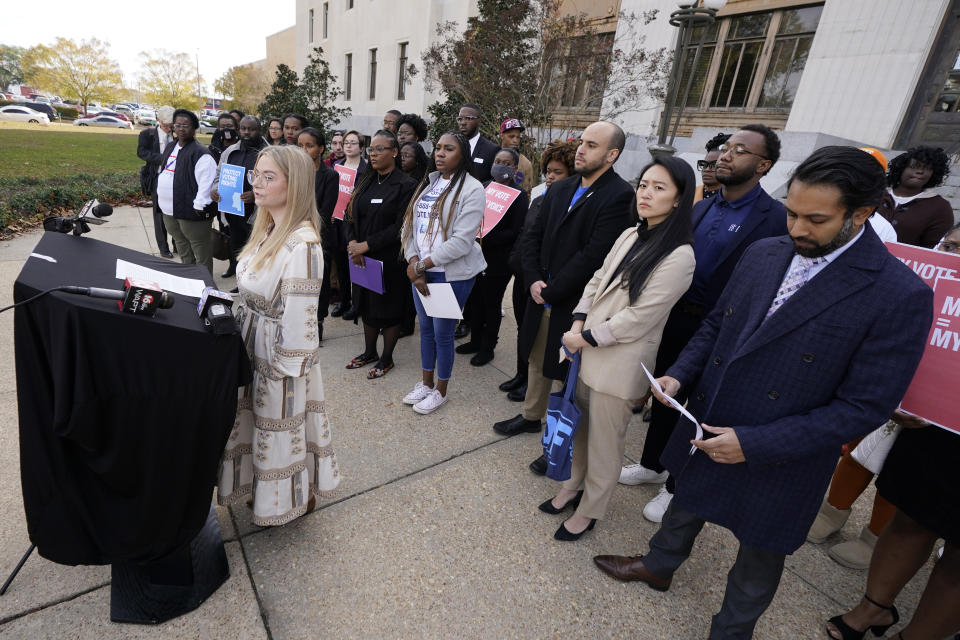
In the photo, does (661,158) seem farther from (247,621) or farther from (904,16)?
(904,16)

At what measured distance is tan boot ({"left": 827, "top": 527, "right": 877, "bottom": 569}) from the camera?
2506 mm

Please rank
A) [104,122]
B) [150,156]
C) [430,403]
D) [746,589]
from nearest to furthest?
[746,589] < [430,403] < [150,156] < [104,122]

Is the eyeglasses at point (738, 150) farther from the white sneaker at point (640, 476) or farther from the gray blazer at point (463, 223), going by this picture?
the white sneaker at point (640, 476)

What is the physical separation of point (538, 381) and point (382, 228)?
181 centimetres

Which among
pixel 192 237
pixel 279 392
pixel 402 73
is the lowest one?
pixel 192 237

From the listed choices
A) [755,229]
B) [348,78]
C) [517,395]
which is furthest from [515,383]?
[348,78]

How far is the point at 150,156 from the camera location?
618 centimetres

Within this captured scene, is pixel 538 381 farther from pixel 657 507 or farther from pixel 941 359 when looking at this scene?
pixel 941 359

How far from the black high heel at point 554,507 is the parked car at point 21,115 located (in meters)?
50.3

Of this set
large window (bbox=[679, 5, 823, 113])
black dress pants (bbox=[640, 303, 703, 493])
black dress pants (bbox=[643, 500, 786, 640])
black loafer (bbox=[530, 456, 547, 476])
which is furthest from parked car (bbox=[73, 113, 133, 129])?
black dress pants (bbox=[643, 500, 786, 640])

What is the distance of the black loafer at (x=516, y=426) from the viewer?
3.41 metres

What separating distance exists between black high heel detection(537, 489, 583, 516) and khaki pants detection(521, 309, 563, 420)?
2.22ft

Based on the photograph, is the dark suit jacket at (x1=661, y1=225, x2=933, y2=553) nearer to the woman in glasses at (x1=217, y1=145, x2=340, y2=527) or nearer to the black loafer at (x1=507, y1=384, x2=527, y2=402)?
the woman in glasses at (x1=217, y1=145, x2=340, y2=527)

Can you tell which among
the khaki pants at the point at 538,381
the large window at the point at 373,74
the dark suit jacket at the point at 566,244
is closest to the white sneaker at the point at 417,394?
the khaki pants at the point at 538,381
